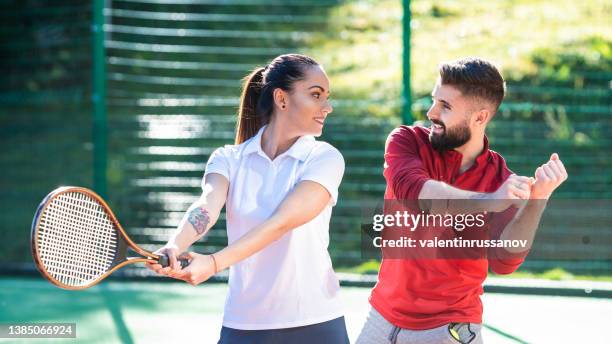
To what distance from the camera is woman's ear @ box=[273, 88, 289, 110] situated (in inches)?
132

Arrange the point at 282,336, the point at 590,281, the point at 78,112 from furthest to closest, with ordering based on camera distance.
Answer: the point at 78,112, the point at 590,281, the point at 282,336

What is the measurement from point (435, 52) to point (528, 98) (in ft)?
3.58

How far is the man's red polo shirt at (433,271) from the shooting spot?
3279 millimetres

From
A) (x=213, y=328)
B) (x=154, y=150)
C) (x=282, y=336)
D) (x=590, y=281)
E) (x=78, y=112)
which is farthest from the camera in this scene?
(x=78, y=112)

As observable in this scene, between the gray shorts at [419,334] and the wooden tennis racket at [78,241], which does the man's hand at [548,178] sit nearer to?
the gray shorts at [419,334]

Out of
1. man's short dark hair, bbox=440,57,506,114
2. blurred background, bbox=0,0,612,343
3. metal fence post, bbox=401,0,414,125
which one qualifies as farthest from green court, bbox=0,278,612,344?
man's short dark hair, bbox=440,57,506,114

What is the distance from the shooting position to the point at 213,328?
5.91 metres

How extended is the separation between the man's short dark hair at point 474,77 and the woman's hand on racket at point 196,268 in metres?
0.96

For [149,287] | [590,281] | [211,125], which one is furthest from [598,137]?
[149,287]

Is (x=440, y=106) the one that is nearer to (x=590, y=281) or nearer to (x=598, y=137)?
(x=590, y=281)

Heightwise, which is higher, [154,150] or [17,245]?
[154,150]

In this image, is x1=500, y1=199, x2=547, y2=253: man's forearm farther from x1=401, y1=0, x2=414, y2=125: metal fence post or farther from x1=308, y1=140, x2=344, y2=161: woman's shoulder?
x1=401, y1=0, x2=414, y2=125: metal fence post

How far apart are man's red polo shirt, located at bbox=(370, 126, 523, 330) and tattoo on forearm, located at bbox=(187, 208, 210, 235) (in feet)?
1.91

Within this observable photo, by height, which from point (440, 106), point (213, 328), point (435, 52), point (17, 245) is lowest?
point (17, 245)
